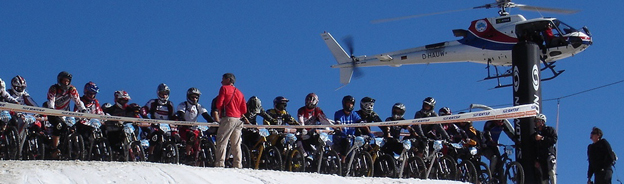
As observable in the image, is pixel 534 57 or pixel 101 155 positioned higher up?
pixel 534 57

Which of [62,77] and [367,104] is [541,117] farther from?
[62,77]

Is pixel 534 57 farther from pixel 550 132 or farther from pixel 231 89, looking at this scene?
pixel 231 89

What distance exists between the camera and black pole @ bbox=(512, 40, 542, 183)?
20.6 m

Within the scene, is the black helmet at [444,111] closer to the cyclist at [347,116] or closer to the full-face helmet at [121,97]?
the cyclist at [347,116]

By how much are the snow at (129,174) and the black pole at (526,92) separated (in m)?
5.44

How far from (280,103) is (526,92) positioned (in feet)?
14.9

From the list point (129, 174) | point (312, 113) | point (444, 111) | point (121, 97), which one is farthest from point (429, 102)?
point (129, 174)

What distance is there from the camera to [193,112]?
19.7 meters

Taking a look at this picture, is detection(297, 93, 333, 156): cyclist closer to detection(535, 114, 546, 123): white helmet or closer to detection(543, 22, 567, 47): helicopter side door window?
detection(535, 114, 546, 123): white helmet

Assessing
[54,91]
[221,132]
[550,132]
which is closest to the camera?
[221,132]

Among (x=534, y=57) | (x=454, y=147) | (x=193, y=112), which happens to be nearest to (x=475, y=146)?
(x=454, y=147)

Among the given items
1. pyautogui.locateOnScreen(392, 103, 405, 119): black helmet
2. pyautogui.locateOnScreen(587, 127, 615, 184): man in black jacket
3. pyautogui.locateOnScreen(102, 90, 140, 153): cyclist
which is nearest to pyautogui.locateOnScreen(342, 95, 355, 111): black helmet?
pyautogui.locateOnScreen(392, 103, 405, 119): black helmet

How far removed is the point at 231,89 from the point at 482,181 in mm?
5508

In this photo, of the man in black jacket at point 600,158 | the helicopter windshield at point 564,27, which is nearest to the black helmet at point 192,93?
the man in black jacket at point 600,158
